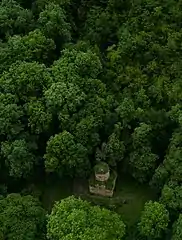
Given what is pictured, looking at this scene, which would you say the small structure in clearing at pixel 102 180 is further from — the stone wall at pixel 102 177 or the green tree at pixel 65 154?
the green tree at pixel 65 154

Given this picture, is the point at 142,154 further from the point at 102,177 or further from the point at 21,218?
the point at 21,218

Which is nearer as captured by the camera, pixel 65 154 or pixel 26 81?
pixel 65 154

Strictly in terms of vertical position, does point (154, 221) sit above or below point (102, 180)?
below

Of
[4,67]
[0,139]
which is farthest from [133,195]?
[4,67]

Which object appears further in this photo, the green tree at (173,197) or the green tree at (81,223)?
the green tree at (173,197)

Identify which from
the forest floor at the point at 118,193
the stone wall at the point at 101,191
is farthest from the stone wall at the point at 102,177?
the forest floor at the point at 118,193

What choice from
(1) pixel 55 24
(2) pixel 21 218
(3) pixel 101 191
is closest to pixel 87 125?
(3) pixel 101 191
